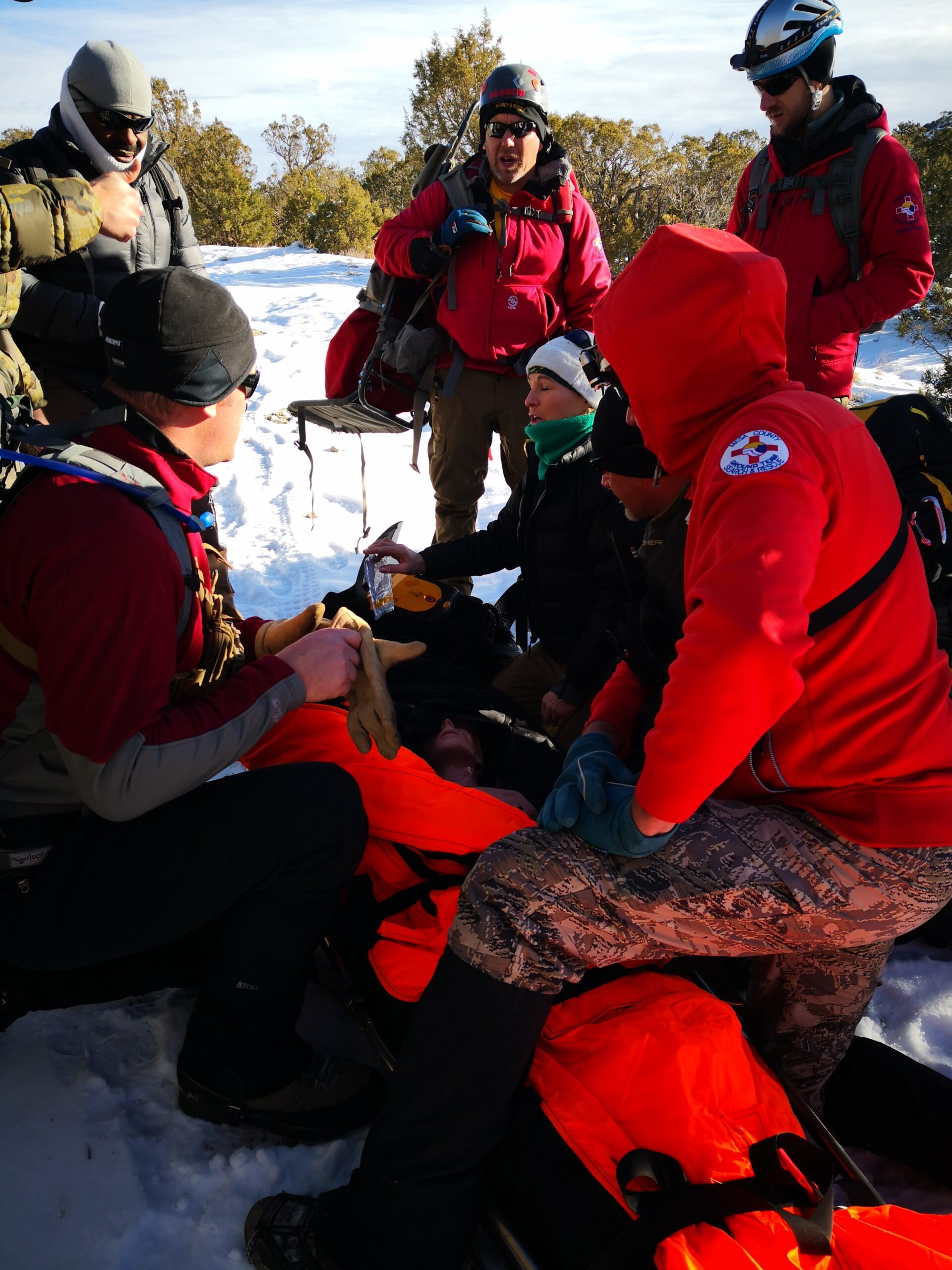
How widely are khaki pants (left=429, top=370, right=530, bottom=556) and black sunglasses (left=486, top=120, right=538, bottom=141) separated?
3.23 ft

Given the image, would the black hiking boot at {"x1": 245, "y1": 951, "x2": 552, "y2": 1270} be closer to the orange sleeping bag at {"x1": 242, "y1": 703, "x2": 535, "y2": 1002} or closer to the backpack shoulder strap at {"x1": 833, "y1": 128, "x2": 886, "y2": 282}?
the orange sleeping bag at {"x1": 242, "y1": 703, "x2": 535, "y2": 1002}

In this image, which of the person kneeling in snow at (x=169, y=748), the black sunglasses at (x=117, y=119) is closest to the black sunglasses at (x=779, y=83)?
the black sunglasses at (x=117, y=119)

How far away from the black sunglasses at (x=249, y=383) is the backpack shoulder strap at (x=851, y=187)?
2616mm

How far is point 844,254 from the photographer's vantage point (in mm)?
3484

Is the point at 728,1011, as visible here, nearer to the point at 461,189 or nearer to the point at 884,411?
the point at 884,411

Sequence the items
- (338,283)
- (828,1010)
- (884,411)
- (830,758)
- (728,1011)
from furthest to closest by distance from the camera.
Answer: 1. (338,283)
2. (884,411)
3. (828,1010)
4. (728,1011)
5. (830,758)

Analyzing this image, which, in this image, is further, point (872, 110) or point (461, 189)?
point (461, 189)

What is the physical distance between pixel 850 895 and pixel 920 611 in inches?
20.5

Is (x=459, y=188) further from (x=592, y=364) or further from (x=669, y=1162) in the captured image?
(x=669, y=1162)

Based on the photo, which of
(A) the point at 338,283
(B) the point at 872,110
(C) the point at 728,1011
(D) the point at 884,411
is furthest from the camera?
(A) the point at 338,283

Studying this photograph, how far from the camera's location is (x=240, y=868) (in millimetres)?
1699

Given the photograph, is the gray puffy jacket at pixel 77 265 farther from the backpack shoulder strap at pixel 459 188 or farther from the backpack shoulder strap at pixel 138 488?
the backpack shoulder strap at pixel 138 488

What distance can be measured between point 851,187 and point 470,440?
1892mm

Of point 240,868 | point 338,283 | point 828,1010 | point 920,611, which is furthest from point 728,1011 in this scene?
point 338,283
